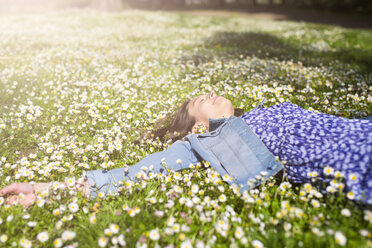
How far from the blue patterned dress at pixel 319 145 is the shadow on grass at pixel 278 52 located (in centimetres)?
463

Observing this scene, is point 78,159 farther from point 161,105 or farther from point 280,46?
point 280,46

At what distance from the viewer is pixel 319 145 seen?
2814 millimetres

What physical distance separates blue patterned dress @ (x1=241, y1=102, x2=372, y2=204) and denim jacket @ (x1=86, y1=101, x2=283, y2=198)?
7.8 inches

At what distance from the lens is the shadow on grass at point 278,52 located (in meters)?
7.65

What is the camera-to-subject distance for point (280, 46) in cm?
945

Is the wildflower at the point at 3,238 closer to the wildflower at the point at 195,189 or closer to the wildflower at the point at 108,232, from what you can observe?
the wildflower at the point at 108,232

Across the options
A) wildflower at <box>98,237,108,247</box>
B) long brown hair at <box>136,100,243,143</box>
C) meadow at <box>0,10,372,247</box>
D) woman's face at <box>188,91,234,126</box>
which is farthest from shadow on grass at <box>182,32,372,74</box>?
wildflower at <box>98,237,108,247</box>

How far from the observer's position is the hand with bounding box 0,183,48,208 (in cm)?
274

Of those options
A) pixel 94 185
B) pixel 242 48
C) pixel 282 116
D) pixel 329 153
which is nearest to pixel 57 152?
pixel 94 185

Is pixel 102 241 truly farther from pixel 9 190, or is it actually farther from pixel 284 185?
pixel 284 185

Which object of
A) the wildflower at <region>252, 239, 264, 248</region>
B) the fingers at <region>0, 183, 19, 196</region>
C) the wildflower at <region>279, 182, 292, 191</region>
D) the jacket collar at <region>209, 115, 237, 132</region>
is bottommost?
the wildflower at <region>252, 239, 264, 248</region>

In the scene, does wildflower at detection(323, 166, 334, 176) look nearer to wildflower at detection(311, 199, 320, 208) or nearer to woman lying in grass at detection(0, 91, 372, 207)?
woman lying in grass at detection(0, 91, 372, 207)

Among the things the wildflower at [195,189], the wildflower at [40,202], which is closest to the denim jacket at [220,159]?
the wildflower at [195,189]

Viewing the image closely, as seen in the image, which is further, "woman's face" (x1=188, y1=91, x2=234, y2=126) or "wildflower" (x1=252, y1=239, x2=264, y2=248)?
"woman's face" (x1=188, y1=91, x2=234, y2=126)
